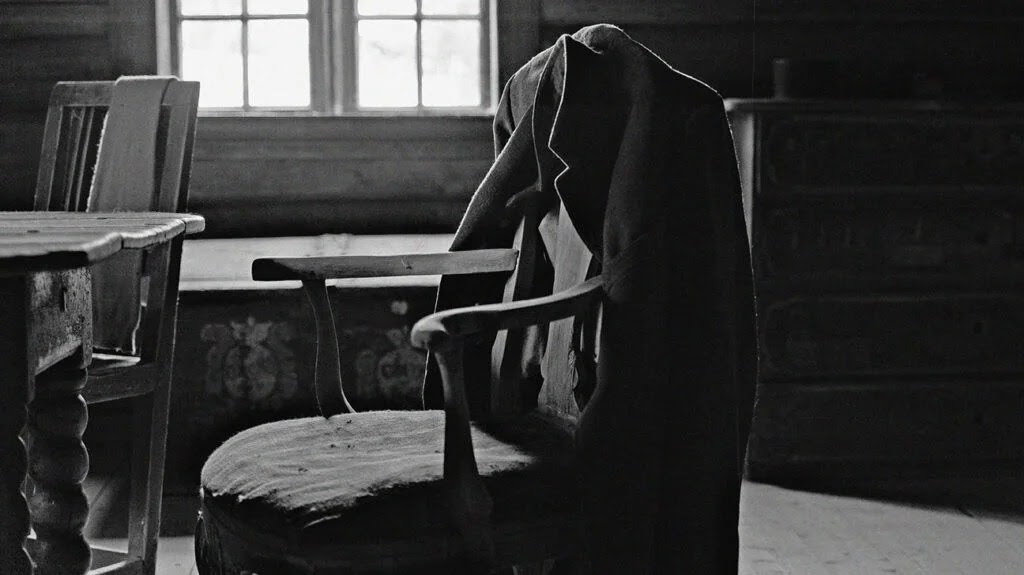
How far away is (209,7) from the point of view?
3963 millimetres

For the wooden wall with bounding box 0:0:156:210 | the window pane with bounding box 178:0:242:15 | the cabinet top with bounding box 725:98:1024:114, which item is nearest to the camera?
the cabinet top with bounding box 725:98:1024:114

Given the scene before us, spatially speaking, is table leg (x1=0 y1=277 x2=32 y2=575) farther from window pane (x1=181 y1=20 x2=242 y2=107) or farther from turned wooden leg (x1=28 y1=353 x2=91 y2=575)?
window pane (x1=181 y1=20 x2=242 y2=107)

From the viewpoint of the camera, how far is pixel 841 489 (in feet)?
10.4

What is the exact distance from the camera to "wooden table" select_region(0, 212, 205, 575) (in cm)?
145

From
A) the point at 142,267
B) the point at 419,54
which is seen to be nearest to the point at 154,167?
the point at 142,267

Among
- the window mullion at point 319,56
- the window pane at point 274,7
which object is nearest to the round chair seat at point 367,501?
the window mullion at point 319,56

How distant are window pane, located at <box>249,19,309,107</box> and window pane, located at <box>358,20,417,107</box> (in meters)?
0.20

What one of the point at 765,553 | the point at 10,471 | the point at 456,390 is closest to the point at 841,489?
the point at 765,553

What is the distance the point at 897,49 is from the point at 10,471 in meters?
3.37

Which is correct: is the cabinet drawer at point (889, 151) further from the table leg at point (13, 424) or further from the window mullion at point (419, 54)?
the table leg at point (13, 424)

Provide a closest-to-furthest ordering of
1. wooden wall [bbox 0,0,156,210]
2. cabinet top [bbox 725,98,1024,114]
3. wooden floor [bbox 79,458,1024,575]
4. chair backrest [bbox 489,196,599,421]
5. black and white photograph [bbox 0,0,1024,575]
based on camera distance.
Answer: black and white photograph [bbox 0,0,1024,575] → chair backrest [bbox 489,196,599,421] → wooden floor [bbox 79,458,1024,575] → cabinet top [bbox 725,98,1024,114] → wooden wall [bbox 0,0,156,210]

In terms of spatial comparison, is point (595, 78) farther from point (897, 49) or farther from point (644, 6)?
point (897, 49)

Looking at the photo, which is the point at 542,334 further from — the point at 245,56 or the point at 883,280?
the point at 245,56

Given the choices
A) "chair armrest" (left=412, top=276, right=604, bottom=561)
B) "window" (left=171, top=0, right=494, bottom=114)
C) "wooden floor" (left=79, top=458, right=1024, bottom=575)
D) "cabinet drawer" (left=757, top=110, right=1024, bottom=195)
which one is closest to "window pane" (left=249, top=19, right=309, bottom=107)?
"window" (left=171, top=0, right=494, bottom=114)
